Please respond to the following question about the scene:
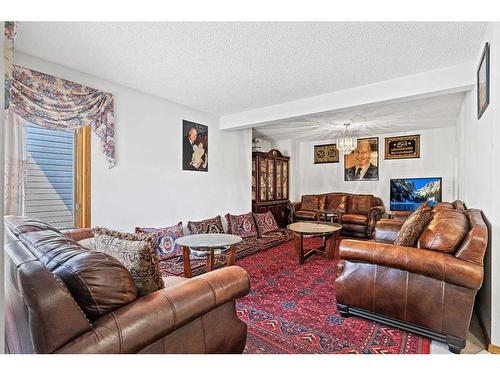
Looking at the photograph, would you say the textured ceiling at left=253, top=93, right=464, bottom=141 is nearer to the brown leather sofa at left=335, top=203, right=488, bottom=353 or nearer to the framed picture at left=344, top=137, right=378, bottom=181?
the framed picture at left=344, top=137, right=378, bottom=181

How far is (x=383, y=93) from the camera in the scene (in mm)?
3105

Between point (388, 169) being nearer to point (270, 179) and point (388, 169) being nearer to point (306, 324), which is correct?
point (270, 179)

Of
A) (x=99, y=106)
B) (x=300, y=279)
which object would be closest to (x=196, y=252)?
(x=300, y=279)

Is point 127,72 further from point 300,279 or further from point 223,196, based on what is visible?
point 300,279

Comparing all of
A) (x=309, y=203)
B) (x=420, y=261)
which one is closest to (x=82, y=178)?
(x=420, y=261)

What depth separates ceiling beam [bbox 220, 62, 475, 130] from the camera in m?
2.69

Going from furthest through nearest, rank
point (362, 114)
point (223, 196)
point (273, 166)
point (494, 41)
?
point (273, 166) → point (223, 196) → point (362, 114) → point (494, 41)

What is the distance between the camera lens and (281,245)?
474 cm

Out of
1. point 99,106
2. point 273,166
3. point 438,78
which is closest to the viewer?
point 438,78

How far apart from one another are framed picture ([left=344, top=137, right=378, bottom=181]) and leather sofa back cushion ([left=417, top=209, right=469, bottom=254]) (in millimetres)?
4527

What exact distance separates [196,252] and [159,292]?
8.33 ft

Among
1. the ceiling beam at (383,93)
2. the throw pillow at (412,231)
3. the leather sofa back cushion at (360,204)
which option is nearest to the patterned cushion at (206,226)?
the ceiling beam at (383,93)

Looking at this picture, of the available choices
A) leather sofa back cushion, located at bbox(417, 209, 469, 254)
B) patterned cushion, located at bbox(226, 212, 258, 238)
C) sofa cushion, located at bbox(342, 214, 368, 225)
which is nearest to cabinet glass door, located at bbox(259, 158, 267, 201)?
patterned cushion, located at bbox(226, 212, 258, 238)

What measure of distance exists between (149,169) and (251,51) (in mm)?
2125
